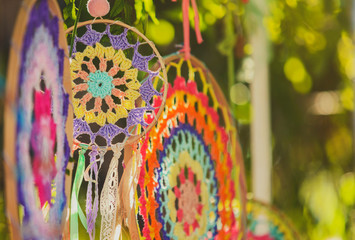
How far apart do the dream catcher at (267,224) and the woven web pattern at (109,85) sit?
1.36ft

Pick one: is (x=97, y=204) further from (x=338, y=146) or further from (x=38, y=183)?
(x=338, y=146)

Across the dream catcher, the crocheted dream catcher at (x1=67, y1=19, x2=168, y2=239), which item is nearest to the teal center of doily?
the crocheted dream catcher at (x1=67, y1=19, x2=168, y2=239)

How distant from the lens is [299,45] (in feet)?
3.84

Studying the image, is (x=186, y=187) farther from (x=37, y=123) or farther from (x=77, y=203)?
(x=37, y=123)

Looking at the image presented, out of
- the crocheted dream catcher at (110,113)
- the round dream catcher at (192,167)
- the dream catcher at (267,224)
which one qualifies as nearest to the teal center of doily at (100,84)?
the crocheted dream catcher at (110,113)

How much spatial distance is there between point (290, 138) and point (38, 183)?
686mm

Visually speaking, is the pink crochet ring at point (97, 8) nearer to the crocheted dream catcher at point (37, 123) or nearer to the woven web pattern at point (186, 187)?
the crocheted dream catcher at point (37, 123)

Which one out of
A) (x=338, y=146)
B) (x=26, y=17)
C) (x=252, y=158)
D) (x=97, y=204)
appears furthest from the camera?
(x=338, y=146)

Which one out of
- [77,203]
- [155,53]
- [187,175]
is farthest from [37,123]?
[187,175]

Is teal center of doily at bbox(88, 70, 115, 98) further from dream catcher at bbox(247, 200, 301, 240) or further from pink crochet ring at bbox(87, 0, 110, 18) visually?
dream catcher at bbox(247, 200, 301, 240)

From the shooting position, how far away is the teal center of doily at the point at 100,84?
0.80 m

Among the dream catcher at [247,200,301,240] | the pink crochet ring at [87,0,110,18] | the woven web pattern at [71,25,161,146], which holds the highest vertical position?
the pink crochet ring at [87,0,110,18]

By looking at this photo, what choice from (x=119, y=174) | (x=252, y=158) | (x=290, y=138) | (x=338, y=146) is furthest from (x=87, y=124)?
(x=338, y=146)

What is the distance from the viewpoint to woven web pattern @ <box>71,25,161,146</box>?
0.78 m
